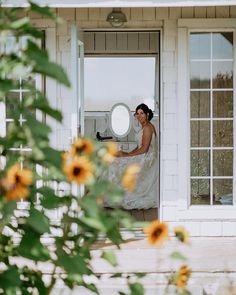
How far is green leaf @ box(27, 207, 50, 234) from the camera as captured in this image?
161 centimetres

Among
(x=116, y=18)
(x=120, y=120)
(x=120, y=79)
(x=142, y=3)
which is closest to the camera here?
(x=142, y=3)

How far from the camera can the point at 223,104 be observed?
272 inches

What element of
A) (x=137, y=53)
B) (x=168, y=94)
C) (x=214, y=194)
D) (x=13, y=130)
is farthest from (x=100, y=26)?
(x=13, y=130)

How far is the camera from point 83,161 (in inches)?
63.3

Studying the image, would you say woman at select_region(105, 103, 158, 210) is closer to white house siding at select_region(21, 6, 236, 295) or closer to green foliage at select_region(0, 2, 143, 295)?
white house siding at select_region(21, 6, 236, 295)

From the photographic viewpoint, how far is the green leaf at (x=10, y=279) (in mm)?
1627

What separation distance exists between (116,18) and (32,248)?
515 cm

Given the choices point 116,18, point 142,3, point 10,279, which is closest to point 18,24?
point 10,279

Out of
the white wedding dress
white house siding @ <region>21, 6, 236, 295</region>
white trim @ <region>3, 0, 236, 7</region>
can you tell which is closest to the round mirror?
the white wedding dress

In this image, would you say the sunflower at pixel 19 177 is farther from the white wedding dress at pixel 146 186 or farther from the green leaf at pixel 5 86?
the white wedding dress at pixel 146 186

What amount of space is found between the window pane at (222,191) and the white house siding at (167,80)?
0.49 feet

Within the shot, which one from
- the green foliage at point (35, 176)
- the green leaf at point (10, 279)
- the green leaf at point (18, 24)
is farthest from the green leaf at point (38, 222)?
the green leaf at point (18, 24)

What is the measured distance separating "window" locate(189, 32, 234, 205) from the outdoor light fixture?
79 cm

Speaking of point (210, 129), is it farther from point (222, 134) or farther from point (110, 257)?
point (110, 257)
